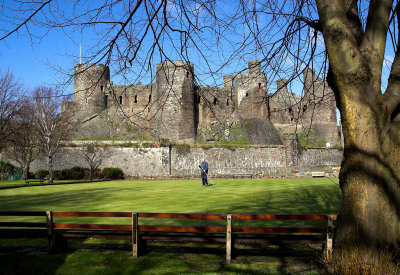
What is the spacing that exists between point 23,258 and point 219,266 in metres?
2.98

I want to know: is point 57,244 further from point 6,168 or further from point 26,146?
point 6,168

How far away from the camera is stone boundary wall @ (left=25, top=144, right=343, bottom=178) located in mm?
33031

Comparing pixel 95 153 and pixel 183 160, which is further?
pixel 183 160

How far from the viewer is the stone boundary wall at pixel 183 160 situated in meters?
33.0

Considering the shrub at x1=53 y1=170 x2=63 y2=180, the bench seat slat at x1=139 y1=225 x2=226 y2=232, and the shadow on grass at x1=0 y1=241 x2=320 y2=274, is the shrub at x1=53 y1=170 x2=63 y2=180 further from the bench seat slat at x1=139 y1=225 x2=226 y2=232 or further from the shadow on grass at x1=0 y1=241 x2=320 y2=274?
the bench seat slat at x1=139 y1=225 x2=226 y2=232

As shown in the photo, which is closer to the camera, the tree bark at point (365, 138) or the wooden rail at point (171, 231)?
the tree bark at point (365, 138)

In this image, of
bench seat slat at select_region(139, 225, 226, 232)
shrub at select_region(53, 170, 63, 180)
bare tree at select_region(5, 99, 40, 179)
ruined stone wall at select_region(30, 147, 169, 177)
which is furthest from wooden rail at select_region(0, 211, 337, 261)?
shrub at select_region(53, 170, 63, 180)

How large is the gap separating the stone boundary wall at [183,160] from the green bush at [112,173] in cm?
82

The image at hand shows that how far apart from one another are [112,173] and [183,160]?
644 centimetres

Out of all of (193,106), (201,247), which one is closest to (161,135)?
(193,106)

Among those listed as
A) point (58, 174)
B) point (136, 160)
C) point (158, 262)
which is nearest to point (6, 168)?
point (58, 174)

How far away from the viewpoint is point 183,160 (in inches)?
1314

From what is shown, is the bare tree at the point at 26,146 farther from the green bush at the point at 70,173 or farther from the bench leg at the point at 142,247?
the bench leg at the point at 142,247

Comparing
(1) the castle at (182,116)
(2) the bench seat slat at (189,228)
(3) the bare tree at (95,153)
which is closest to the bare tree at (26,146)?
(3) the bare tree at (95,153)
